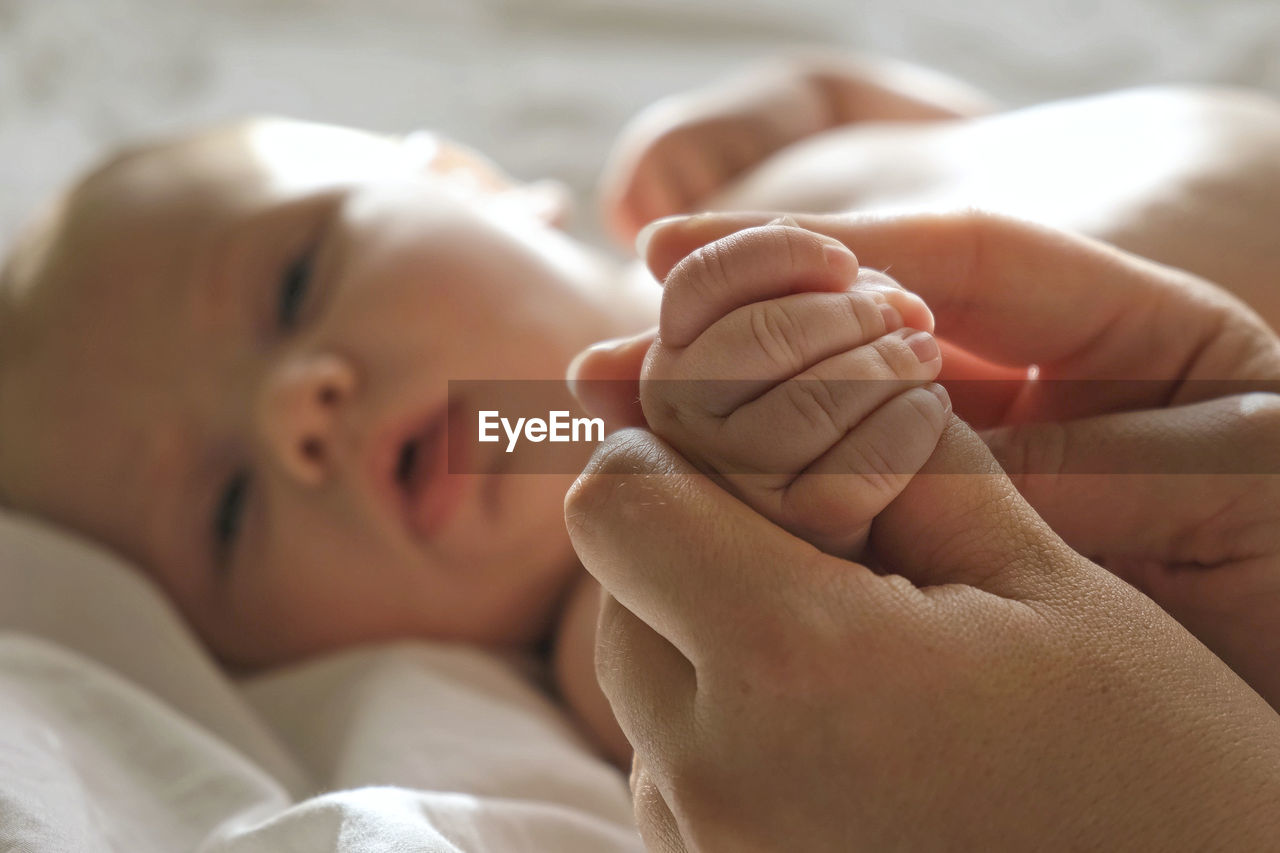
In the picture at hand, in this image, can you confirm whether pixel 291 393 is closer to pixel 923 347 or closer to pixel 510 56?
pixel 923 347

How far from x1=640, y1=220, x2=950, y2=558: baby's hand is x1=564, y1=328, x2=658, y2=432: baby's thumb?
0.06 m

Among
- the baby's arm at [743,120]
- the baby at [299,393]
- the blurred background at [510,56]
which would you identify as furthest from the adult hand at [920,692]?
the blurred background at [510,56]

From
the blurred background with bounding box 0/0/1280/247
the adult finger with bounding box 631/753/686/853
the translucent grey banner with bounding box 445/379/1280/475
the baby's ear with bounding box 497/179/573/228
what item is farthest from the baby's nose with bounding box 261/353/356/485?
the blurred background with bounding box 0/0/1280/247

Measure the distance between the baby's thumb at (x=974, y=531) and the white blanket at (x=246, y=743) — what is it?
0.83 ft

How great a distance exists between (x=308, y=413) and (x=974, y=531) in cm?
53

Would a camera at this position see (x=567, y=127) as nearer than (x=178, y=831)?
No

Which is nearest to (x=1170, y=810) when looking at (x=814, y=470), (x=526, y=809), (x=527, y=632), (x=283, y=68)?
(x=814, y=470)

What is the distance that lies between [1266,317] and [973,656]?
1.58 ft

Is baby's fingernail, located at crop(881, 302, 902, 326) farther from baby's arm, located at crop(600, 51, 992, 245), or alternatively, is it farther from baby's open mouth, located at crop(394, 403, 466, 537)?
baby's arm, located at crop(600, 51, 992, 245)

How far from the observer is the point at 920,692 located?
0.38m

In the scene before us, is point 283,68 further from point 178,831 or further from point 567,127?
point 178,831

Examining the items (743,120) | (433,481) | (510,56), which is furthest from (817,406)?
(510,56)

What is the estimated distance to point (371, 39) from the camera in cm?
148

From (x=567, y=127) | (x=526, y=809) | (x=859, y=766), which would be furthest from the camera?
(x=567, y=127)
